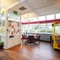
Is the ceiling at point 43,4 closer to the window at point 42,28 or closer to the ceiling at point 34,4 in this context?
the ceiling at point 34,4

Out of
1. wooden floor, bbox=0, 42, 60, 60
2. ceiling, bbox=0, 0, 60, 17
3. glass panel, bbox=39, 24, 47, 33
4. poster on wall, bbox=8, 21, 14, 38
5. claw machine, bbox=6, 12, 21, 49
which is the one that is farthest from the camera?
glass panel, bbox=39, 24, 47, 33

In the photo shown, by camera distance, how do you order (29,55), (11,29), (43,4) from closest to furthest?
(29,55) < (43,4) < (11,29)

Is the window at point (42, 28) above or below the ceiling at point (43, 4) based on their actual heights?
below

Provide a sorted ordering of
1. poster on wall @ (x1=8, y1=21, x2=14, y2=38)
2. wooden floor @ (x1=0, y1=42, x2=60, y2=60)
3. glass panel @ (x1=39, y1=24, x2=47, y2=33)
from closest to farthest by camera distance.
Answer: wooden floor @ (x1=0, y1=42, x2=60, y2=60)
poster on wall @ (x1=8, y1=21, x2=14, y2=38)
glass panel @ (x1=39, y1=24, x2=47, y2=33)

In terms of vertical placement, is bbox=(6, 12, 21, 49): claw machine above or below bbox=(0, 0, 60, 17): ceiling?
below

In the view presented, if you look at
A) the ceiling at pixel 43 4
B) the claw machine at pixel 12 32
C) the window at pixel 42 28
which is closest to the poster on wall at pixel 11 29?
the claw machine at pixel 12 32

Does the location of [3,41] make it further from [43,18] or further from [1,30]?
[43,18]

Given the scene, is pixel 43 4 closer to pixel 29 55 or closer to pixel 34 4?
pixel 34 4

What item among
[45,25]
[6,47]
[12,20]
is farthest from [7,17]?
[45,25]

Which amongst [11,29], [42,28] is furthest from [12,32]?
[42,28]

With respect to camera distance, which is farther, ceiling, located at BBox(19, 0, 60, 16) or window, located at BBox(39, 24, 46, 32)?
window, located at BBox(39, 24, 46, 32)

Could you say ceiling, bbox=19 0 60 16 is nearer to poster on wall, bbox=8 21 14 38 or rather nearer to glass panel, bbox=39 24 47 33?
poster on wall, bbox=8 21 14 38

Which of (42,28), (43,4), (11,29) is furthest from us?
(42,28)

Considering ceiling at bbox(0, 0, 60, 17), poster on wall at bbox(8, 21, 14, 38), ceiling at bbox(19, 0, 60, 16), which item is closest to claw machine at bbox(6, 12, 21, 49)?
poster on wall at bbox(8, 21, 14, 38)
